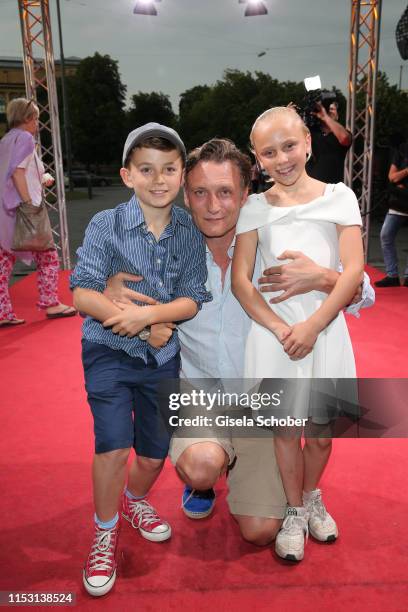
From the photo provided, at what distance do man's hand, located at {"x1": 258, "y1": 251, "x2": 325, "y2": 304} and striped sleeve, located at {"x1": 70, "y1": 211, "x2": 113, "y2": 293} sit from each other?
579 millimetres

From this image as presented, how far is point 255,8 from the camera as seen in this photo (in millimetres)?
9578

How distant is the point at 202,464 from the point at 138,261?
2.53 ft

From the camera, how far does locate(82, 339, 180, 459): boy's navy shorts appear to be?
6.29 feet

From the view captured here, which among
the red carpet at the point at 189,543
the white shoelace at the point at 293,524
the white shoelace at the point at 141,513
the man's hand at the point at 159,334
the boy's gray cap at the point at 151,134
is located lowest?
the red carpet at the point at 189,543

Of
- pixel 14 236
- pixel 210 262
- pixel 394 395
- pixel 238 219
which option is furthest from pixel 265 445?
pixel 14 236

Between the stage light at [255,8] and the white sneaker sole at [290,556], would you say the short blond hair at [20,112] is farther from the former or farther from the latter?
the stage light at [255,8]

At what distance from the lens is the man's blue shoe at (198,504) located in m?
2.30

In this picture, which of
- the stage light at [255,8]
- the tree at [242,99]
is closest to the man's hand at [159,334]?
the stage light at [255,8]

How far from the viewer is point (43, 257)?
538cm

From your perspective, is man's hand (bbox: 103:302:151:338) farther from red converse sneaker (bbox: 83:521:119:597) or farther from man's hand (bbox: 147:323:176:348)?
red converse sneaker (bbox: 83:521:119:597)

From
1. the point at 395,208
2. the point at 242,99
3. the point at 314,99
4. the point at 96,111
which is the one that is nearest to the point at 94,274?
the point at 314,99

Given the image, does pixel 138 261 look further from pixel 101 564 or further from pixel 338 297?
pixel 101 564

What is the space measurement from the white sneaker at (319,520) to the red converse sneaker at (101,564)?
76 cm

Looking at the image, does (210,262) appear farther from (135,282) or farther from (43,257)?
(43,257)
